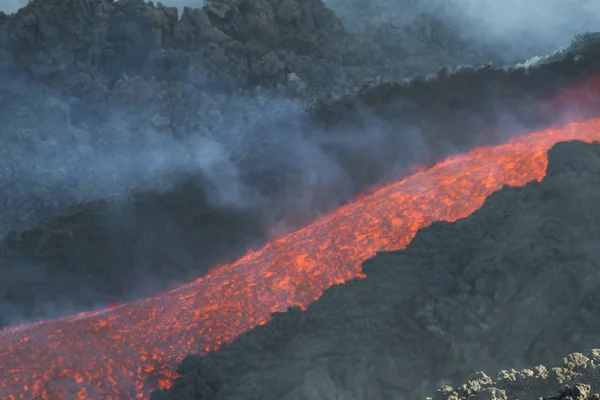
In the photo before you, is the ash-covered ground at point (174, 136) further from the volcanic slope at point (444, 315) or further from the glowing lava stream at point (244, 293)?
the volcanic slope at point (444, 315)

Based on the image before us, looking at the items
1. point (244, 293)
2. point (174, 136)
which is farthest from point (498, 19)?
point (244, 293)

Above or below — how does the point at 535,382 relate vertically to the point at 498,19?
below

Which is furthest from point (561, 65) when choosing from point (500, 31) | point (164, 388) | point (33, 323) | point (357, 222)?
point (500, 31)

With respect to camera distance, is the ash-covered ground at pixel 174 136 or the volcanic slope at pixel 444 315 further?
the ash-covered ground at pixel 174 136

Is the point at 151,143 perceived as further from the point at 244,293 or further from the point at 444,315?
the point at 444,315

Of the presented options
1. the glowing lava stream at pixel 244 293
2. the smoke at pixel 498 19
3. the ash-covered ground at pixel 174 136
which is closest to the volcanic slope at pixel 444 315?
the glowing lava stream at pixel 244 293

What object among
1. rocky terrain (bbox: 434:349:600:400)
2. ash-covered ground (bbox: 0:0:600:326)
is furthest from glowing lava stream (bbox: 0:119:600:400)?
rocky terrain (bbox: 434:349:600:400)

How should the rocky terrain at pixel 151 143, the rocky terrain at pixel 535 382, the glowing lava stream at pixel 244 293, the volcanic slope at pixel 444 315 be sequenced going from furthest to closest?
the rocky terrain at pixel 151 143 < the glowing lava stream at pixel 244 293 < the volcanic slope at pixel 444 315 < the rocky terrain at pixel 535 382

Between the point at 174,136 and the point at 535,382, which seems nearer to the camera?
the point at 535,382
